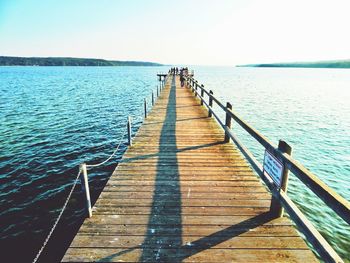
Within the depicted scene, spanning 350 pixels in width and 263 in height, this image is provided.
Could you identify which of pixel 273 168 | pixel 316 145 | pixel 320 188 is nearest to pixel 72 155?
pixel 273 168

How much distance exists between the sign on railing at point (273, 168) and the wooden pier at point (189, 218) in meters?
0.19

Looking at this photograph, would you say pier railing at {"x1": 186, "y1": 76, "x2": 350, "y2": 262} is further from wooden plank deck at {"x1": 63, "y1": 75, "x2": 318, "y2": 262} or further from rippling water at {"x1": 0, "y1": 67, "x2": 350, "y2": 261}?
rippling water at {"x1": 0, "y1": 67, "x2": 350, "y2": 261}

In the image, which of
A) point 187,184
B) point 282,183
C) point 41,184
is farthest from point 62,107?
point 282,183

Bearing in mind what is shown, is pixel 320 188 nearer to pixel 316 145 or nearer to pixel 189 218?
pixel 189 218

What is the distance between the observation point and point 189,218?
14.2 ft

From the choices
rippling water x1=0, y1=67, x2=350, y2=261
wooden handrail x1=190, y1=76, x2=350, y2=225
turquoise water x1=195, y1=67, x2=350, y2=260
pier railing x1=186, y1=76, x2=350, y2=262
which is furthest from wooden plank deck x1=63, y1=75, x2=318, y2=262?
turquoise water x1=195, y1=67, x2=350, y2=260

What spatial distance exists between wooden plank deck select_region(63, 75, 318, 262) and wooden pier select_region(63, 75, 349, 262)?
0.04 feet

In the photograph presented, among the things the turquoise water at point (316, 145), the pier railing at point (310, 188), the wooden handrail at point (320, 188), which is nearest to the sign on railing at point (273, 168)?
the pier railing at point (310, 188)

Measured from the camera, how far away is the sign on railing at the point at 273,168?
3.89 meters

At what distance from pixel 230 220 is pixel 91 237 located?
2.28 meters

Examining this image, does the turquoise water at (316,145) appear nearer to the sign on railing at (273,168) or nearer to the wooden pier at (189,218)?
the wooden pier at (189,218)

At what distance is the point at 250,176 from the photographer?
5941mm

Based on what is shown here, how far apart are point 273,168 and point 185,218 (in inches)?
67.2

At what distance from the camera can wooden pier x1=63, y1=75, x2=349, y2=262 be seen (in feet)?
11.5
